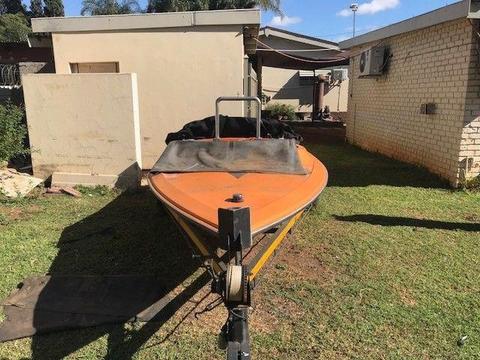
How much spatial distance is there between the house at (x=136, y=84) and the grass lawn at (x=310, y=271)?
79 centimetres

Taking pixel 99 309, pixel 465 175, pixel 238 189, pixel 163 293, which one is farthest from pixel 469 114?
pixel 99 309

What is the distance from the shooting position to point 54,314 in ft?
11.0

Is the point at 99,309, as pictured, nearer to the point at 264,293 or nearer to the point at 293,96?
the point at 264,293

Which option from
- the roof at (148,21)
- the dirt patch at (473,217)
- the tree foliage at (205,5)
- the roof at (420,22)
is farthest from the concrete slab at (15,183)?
the tree foliage at (205,5)

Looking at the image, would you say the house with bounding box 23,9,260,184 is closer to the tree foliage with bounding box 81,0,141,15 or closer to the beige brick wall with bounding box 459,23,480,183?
the beige brick wall with bounding box 459,23,480,183

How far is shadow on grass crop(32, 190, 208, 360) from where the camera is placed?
10.0ft

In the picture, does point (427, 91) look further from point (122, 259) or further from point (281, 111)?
point (281, 111)

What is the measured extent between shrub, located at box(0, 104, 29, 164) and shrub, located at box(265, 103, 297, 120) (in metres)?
14.0

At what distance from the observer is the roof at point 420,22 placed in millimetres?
6551

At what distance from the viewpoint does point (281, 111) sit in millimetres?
20438

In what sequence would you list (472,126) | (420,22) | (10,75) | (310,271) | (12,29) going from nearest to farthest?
(310,271)
(472,126)
(420,22)
(10,75)
(12,29)

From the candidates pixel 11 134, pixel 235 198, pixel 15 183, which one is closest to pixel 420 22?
pixel 235 198

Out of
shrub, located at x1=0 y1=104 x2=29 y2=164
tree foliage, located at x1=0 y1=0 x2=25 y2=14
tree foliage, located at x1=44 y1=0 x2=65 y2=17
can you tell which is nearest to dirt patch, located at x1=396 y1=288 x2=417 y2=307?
shrub, located at x1=0 y1=104 x2=29 y2=164

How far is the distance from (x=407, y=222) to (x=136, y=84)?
4.44m
